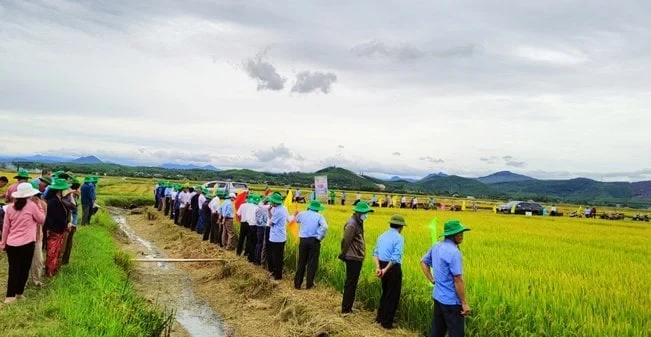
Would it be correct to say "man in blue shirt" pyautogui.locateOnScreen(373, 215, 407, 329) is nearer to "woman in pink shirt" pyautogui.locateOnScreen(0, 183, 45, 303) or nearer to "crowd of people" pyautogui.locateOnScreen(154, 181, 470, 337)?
"crowd of people" pyautogui.locateOnScreen(154, 181, 470, 337)

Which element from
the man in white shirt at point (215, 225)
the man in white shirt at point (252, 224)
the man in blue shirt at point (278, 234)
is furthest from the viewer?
the man in white shirt at point (215, 225)

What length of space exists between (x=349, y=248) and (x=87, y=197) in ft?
40.4

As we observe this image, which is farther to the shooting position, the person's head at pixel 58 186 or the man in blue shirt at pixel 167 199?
the man in blue shirt at pixel 167 199

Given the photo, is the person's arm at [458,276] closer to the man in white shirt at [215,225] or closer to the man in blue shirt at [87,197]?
the man in white shirt at [215,225]

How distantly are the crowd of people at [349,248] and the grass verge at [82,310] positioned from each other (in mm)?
3314

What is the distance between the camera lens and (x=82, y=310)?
6.86 meters

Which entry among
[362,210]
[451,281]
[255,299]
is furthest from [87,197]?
[451,281]

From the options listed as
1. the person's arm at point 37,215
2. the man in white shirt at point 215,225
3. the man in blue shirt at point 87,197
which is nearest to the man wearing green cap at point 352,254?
the person's arm at point 37,215

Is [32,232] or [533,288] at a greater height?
[32,232]

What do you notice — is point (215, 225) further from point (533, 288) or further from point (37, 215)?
point (533, 288)

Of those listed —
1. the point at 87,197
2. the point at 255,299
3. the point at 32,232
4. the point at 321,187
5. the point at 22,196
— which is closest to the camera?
the point at 22,196

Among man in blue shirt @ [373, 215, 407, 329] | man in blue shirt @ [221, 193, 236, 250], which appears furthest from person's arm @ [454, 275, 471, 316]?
man in blue shirt @ [221, 193, 236, 250]

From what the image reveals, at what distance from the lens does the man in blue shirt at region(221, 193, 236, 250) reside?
54.0 feet

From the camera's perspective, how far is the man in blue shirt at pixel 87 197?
17.4m
